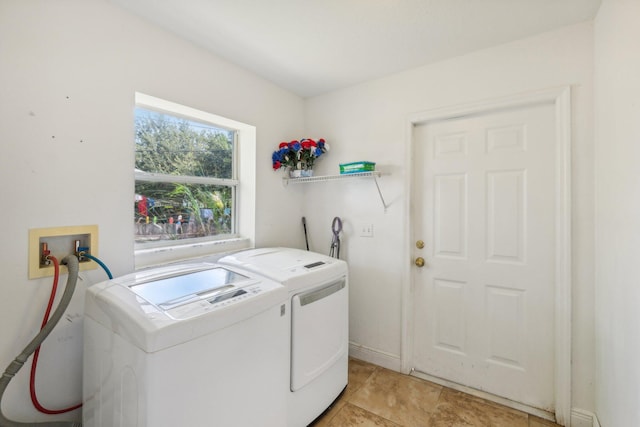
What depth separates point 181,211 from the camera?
1.96m

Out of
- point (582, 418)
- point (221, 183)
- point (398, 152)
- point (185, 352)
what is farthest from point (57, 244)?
point (582, 418)

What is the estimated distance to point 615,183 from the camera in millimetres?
1268

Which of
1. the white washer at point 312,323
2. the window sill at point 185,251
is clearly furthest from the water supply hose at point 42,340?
the white washer at point 312,323

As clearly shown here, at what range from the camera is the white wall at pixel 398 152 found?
157 centimetres

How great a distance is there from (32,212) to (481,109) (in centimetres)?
246

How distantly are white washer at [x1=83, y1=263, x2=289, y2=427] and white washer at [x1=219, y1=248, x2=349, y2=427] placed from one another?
0.13 meters

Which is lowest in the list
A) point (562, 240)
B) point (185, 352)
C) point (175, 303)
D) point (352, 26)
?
point (185, 352)

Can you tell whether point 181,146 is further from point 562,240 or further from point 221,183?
point 562,240

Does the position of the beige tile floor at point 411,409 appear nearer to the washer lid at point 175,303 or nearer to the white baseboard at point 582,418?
the white baseboard at point 582,418

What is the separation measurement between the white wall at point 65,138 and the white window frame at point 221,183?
0.14 meters

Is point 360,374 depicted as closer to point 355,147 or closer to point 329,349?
point 329,349

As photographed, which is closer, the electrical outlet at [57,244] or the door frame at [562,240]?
the electrical outlet at [57,244]

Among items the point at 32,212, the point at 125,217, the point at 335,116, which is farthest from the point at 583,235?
→ the point at 32,212

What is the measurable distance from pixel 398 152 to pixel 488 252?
3.07 feet
